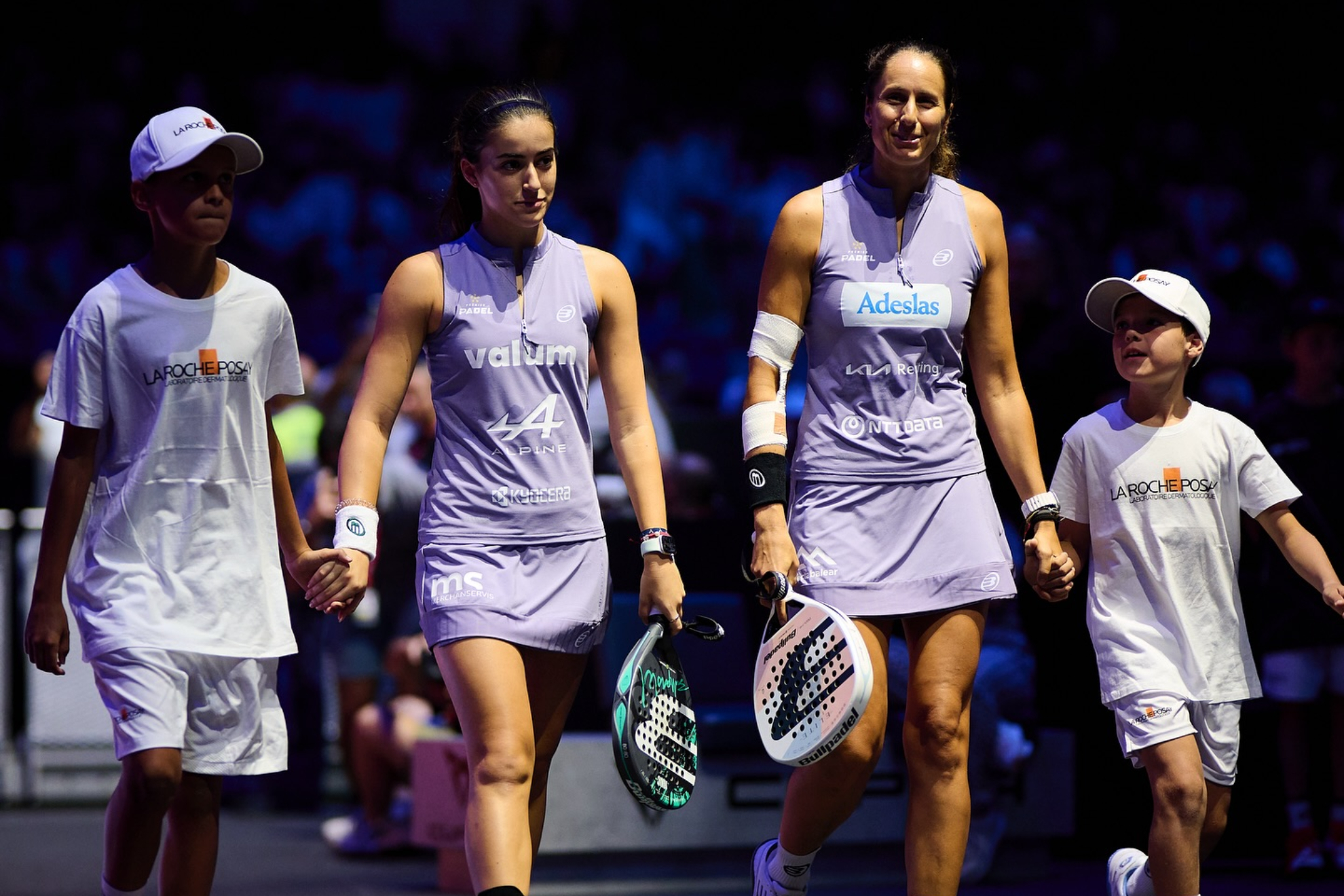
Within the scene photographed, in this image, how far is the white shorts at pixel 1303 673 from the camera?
6.23 metres

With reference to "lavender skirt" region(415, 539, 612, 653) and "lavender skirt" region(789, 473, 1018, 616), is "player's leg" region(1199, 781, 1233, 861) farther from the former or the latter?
"lavender skirt" region(415, 539, 612, 653)

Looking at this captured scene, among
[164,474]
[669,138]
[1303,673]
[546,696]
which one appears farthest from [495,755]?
[669,138]

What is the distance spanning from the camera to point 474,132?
12.8 feet

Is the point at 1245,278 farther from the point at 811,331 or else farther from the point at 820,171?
the point at 811,331

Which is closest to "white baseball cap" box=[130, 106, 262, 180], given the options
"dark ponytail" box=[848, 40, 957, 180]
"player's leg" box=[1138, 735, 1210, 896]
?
"dark ponytail" box=[848, 40, 957, 180]

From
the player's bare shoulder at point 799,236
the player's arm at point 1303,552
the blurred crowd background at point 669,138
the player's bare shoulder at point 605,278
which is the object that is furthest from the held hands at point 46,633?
the blurred crowd background at point 669,138

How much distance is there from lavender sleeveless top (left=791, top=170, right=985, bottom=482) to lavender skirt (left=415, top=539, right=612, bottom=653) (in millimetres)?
622

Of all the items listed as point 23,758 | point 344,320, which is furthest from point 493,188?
point 344,320

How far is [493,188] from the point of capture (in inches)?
153

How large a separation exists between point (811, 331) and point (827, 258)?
176 mm

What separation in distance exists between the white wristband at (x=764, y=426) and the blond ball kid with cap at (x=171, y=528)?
1008mm

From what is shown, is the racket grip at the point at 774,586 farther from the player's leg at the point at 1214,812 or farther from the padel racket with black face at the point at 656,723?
the player's leg at the point at 1214,812

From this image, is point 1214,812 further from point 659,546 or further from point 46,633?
point 46,633

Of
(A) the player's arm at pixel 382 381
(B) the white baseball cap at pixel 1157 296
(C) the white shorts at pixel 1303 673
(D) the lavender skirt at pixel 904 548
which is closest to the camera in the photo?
(A) the player's arm at pixel 382 381
